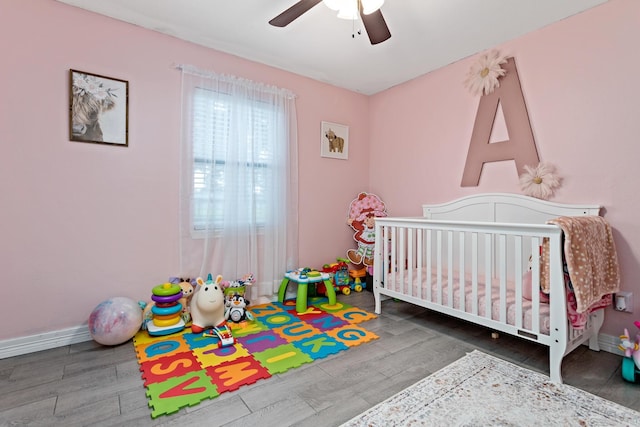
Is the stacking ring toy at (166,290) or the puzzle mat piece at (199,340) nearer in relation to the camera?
the puzzle mat piece at (199,340)

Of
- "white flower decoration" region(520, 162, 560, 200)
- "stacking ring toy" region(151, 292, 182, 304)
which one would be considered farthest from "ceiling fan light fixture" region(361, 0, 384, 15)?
"stacking ring toy" region(151, 292, 182, 304)

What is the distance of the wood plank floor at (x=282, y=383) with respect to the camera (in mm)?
1351

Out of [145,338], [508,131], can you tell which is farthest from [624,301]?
[145,338]

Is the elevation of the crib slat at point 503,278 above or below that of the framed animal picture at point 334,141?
below

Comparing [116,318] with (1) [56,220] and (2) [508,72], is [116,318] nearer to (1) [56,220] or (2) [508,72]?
(1) [56,220]

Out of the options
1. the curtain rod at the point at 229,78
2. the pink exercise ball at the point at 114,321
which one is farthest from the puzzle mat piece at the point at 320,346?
the curtain rod at the point at 229,78

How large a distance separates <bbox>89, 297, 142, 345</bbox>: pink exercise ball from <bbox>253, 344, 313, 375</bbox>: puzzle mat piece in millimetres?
882

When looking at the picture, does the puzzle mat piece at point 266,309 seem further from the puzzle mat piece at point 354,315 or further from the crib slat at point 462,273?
the crib slat at point 462,273

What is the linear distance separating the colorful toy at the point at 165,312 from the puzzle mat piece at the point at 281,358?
2.40 feet

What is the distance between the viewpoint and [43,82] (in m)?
2.00

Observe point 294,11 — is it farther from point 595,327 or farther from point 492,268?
point 595,327

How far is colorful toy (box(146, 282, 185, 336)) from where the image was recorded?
2.18 meters

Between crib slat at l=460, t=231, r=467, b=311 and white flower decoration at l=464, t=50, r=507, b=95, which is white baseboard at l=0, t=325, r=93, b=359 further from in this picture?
white flower decoration at l=464, t=50, r=507, b=95

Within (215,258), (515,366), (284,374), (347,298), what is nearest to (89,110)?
(215,258)
